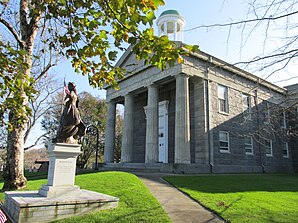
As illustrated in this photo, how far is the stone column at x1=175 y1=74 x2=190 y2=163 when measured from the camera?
17375 mm

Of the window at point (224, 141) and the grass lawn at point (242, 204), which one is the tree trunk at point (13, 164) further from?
the window at point (224, 141)

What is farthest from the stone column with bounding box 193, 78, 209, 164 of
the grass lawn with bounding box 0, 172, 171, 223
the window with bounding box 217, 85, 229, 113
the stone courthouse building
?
the grass lawn with bounding box 0, 172, 171, 223

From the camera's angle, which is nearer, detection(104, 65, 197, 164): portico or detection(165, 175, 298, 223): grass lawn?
detection(165, 175, 298, 223): grass lawn

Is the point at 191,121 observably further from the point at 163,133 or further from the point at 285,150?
the point at 285,150

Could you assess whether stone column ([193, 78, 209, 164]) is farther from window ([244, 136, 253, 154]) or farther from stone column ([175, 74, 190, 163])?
window ([244, 136, 253, 154])

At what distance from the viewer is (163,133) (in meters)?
22.7

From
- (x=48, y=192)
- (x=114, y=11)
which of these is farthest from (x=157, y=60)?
(x=48, y=192)

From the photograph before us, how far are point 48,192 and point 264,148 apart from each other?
879 inches

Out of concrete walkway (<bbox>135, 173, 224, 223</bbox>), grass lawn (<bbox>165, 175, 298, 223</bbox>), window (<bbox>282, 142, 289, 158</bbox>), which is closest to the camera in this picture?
concrete walkway (<bbox>135, 173, 224, 223</bbox>)

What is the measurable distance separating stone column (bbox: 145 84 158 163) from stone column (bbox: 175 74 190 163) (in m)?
2.47

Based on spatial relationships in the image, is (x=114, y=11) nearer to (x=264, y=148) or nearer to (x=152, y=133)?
(x=152, y=133)

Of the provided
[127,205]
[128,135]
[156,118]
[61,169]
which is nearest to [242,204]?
[127,205]

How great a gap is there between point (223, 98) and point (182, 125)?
20.2 feet

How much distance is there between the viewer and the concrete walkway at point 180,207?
21.6ft
